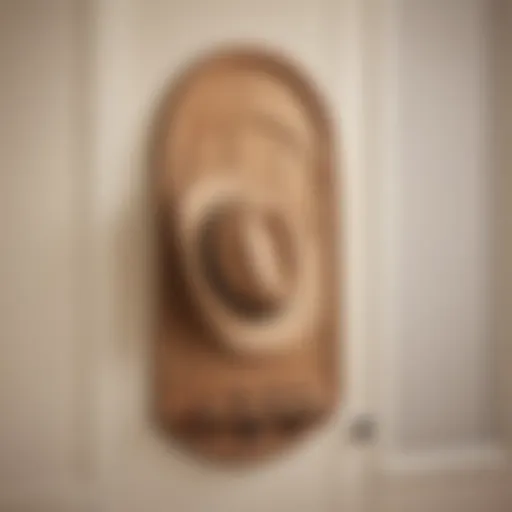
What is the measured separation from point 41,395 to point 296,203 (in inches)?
34.3

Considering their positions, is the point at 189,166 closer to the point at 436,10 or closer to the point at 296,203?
the point at 296,203

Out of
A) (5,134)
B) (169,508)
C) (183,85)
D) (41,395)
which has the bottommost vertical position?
(169,508)

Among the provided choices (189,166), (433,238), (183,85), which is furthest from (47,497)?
(433,238)

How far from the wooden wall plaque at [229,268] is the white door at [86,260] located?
0.21 ft

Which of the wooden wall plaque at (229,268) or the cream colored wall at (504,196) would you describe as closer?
the wooden wall plaque at (229,268)

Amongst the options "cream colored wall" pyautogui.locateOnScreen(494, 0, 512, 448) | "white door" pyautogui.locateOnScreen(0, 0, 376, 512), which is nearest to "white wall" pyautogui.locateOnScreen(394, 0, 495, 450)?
"cream colored wall" pyautogui.locateOnScreen(494, 0, 512, 448)

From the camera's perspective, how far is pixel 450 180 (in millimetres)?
2350

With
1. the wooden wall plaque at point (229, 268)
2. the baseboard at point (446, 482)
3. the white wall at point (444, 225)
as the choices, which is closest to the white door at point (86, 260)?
the wooden wall plaque at point (229, 268)

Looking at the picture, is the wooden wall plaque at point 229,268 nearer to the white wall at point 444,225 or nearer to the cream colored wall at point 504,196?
the white wall at point 444,225

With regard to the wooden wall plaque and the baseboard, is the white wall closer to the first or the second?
the baseboard

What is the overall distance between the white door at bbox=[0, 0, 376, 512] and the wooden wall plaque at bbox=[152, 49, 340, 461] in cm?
6

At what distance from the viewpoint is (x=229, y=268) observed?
1.98m

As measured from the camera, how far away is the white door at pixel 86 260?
2.08 m

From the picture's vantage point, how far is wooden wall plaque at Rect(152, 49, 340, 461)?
2.05m
